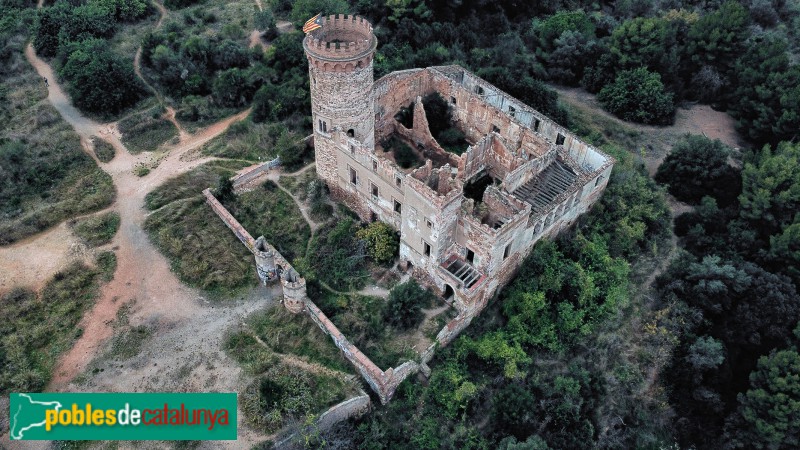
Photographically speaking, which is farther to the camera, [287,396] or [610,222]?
[610,222]

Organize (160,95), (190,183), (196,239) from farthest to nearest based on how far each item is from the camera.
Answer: (160,95), (190,183), (196,239)

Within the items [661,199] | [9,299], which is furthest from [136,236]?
[661,199]

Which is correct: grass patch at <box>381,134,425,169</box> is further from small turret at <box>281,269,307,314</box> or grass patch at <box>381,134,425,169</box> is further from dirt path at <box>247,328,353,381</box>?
dirt path at <box>247,328,353,381</box>

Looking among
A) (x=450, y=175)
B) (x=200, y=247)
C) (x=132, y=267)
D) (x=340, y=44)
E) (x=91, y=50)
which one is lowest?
(x=132, y=267)

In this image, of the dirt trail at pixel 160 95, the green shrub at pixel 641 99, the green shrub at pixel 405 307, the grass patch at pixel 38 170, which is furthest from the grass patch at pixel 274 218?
the green shrub at pixel 641 99

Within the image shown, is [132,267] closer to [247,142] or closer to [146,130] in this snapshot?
[247,142]

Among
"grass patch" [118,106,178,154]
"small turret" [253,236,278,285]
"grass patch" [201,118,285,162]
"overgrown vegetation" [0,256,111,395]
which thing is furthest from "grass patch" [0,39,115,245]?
"small turret" [253,236,278,285]

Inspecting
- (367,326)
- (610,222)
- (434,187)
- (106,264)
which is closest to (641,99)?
(610,222)

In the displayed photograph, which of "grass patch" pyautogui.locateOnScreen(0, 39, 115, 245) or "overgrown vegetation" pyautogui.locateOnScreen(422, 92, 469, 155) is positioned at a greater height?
"overgrown vegetation" pyautogui.locateOnScreen(422, 92, 469, 155)
